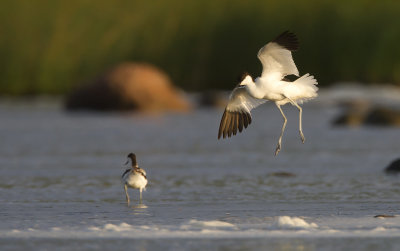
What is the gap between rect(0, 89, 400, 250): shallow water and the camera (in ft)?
42.3

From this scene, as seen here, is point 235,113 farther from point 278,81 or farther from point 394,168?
point 394,168

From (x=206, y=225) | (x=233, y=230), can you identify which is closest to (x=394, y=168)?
(x=206, y=225)

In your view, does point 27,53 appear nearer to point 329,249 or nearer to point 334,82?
point 334,82

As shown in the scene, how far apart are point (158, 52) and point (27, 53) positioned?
11384mm

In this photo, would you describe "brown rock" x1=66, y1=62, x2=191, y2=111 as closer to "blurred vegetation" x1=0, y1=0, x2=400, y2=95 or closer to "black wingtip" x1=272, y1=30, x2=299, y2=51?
"blurred vegetation" x1=0, y1=0, x2=400, y2=95

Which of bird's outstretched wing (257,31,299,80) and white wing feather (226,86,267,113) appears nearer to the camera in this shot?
bird's outstretched wing (257,31,299,80)

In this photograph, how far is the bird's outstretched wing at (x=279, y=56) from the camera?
15.8 m

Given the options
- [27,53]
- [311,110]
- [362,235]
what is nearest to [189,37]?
[27,53]

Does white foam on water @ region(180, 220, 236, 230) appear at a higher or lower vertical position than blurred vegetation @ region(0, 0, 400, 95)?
lower

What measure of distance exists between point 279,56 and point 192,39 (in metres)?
70.5

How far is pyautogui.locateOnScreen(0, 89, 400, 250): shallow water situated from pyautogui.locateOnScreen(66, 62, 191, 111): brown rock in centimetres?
1167

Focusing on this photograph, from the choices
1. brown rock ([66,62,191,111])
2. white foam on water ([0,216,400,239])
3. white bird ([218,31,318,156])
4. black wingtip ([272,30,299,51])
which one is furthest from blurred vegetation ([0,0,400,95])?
white foam on water ([0,216,400,239])

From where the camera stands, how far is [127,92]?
4647cm

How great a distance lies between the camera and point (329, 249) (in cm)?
1192
